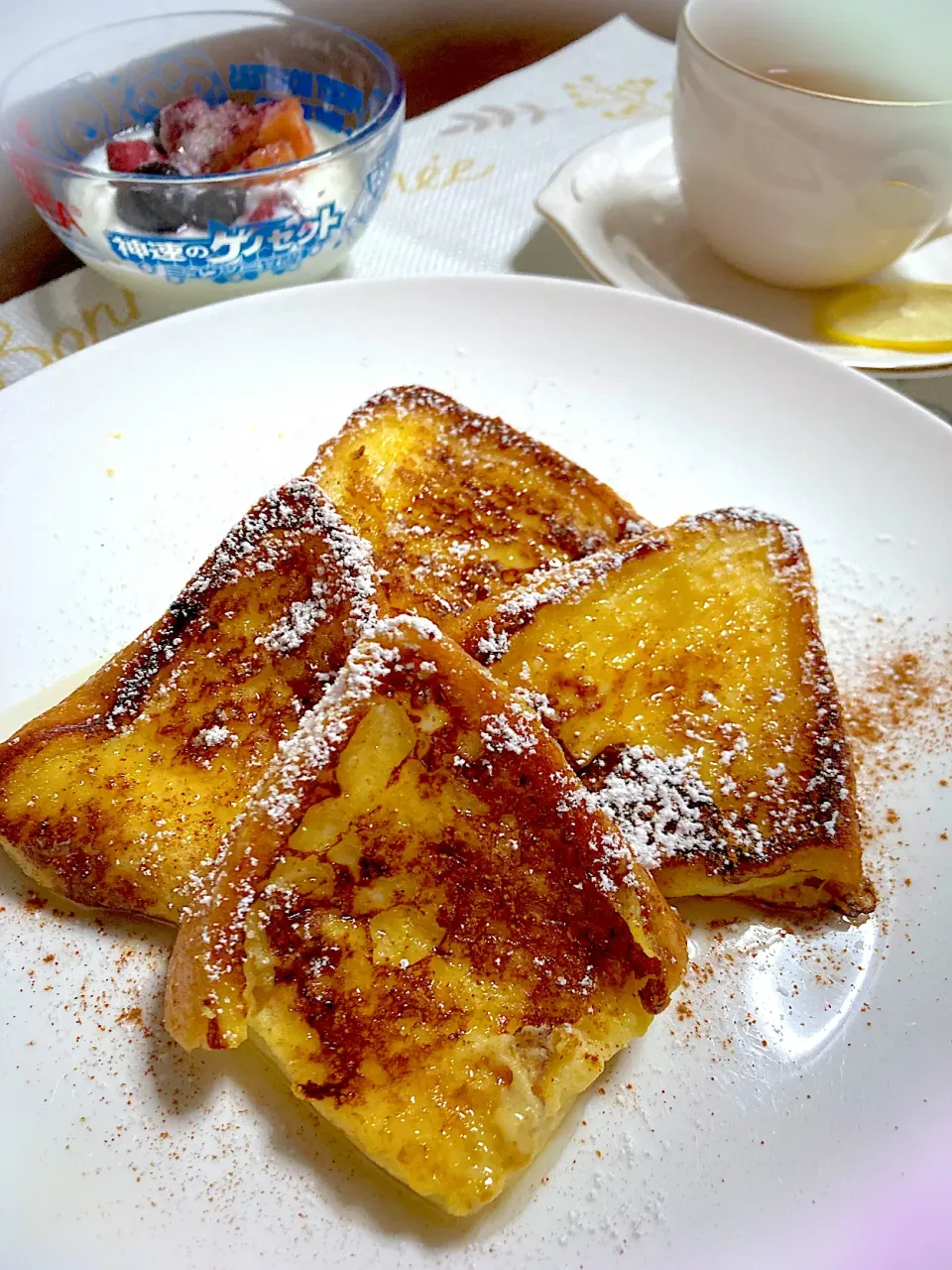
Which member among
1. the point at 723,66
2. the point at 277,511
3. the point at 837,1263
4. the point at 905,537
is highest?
the point at 723,66

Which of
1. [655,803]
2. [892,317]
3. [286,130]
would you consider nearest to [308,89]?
[286,130]

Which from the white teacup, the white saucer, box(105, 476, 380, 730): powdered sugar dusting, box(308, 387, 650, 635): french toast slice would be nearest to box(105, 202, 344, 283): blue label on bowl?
the white saucer

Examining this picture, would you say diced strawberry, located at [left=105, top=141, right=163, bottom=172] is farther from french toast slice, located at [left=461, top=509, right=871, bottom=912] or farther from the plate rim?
french toast slice, located at [left=461, top=509, right=871, bottom=912]

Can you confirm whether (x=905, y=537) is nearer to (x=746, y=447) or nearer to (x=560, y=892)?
(x=746, y=447)

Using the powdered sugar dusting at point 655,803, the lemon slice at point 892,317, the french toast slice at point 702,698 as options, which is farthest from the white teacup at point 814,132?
the powdered sugar dusting at point 655,803

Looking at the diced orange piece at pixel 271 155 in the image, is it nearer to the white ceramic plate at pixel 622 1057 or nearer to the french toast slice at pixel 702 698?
the white ceramic plate at pixel 622 1057

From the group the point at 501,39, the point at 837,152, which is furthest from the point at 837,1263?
the point at 501,39
